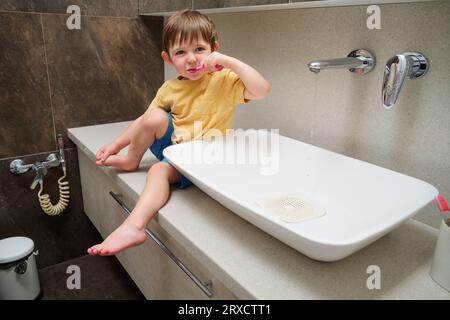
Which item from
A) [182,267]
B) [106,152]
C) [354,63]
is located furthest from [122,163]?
[354,63]

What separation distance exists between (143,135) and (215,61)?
299 mm

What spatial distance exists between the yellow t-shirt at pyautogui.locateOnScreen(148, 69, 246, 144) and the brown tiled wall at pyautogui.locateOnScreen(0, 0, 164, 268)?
655 millimetres

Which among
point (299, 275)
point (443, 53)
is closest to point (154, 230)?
point (299, 275)

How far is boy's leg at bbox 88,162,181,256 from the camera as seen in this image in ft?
2.43

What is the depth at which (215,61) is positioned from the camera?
891mm

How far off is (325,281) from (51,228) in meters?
1.39

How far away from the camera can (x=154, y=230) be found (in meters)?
0.89

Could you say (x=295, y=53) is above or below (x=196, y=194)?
above

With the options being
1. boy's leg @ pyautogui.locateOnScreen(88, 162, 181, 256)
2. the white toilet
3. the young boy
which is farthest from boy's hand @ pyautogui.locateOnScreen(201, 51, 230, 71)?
the white toilet

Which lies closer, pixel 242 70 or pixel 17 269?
pixel 242 70

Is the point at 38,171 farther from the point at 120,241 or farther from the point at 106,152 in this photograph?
the point at 120,241

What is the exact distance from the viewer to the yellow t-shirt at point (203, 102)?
3.19 feet

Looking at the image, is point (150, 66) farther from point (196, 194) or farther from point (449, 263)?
point (449, 263)

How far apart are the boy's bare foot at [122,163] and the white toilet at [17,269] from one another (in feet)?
1.97
